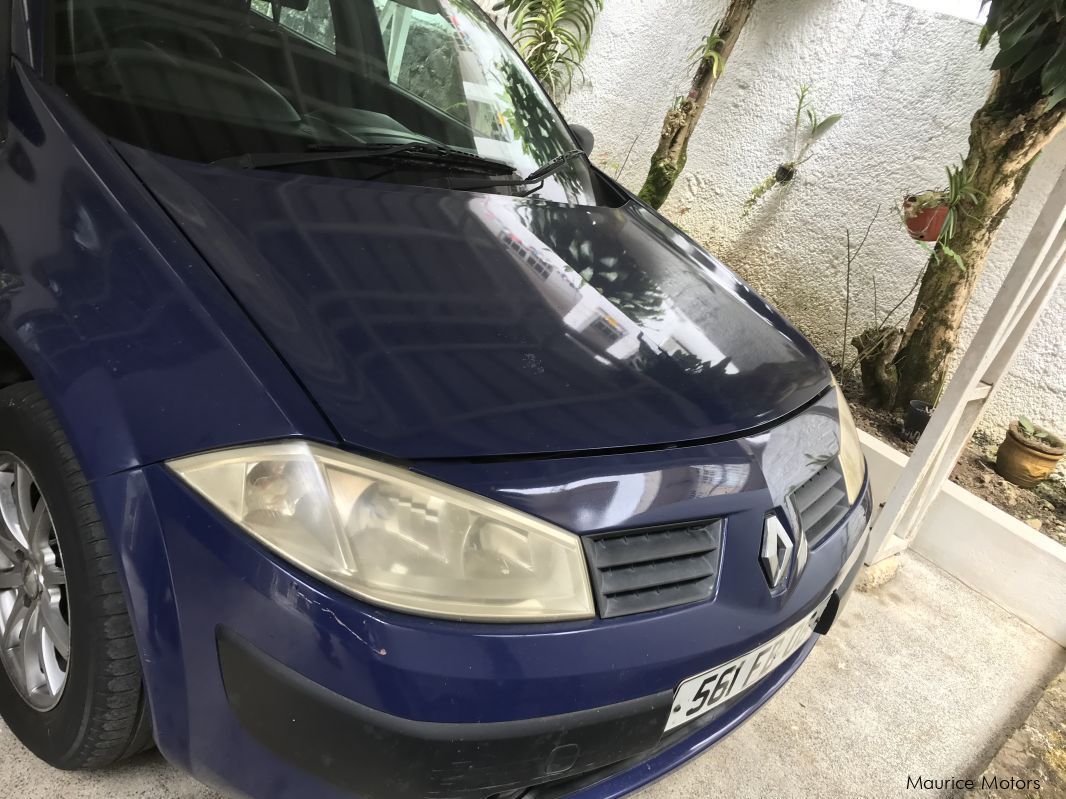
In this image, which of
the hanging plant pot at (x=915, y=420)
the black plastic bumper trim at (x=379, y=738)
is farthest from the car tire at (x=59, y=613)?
the hanging plant pot at (x=915, y=420)

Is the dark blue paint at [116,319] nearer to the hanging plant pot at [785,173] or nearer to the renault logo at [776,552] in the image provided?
the renault logo at [776,552]

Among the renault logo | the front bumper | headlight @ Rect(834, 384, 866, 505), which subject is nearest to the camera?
the front bumper

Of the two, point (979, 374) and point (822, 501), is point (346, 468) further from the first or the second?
point (979, 374)

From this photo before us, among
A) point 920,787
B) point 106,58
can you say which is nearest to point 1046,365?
point 920,787

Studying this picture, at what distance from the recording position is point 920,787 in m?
1.85

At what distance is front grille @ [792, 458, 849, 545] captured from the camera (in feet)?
4.47

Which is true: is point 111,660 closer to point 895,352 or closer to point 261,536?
point 261,536

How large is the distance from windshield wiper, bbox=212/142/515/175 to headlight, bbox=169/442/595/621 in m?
0.67

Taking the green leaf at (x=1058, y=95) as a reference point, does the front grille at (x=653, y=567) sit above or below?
below

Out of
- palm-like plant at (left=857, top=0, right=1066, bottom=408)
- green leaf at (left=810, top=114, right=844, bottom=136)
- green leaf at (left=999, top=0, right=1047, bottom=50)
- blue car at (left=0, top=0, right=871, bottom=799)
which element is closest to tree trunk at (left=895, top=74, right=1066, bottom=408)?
palm-like plant at (left=857, top=0, right=1066, bottom=408)

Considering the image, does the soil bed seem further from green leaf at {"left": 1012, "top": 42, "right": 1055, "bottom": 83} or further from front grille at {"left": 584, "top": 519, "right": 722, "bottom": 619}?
front grille at {"left": 584, "top": 519, "right": 722, "bottom": 619}

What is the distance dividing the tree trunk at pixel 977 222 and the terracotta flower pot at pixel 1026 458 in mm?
322
